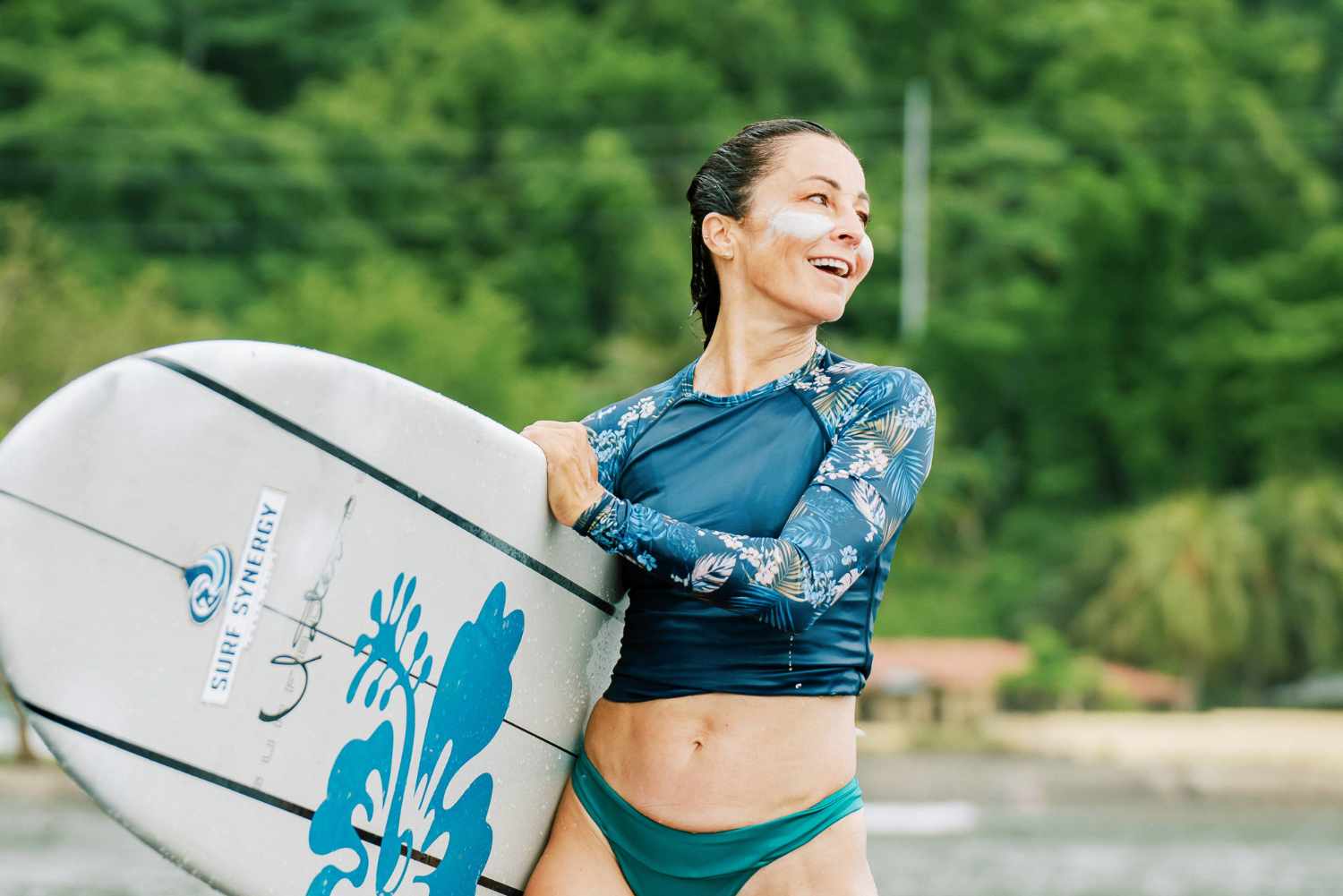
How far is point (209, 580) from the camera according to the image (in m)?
1.63

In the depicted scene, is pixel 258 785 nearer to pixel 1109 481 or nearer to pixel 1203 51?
pixel 1109 481

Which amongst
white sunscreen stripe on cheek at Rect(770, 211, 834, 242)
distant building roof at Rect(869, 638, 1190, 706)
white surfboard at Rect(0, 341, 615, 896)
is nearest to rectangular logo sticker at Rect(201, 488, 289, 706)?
white surfboard at Rect(0, 341, 615, 896)

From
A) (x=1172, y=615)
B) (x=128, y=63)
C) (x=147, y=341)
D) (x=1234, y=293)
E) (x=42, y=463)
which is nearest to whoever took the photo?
(x=42, y=463)

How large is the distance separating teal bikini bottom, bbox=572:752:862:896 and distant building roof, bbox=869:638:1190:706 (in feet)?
52.4

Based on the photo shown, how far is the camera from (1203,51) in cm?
3297

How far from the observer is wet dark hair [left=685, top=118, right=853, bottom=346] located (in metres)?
1.87

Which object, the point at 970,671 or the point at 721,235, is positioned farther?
the point at 970,671

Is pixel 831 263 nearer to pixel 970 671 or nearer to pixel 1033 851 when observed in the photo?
pixel 1033 851

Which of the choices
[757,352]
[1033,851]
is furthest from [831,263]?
[1033,851]

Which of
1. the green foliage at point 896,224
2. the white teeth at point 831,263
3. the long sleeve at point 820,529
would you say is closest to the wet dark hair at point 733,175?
the white teeth at point 831,263

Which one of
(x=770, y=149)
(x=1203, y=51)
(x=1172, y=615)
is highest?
(x=1203, y=51)

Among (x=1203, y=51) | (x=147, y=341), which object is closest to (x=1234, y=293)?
(x=1203, y=51)

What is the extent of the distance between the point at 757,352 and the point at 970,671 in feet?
56.7

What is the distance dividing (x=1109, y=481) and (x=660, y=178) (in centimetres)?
1253
